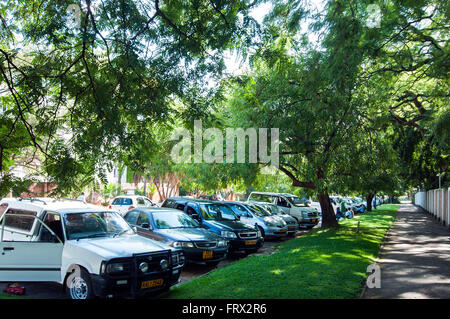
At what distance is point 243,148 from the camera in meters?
14.7

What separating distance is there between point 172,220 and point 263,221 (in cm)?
629

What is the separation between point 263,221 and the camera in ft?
50.5

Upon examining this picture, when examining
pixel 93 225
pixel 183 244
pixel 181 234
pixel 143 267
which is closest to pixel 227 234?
pixel 181 234

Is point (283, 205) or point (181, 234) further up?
point (181, 234)

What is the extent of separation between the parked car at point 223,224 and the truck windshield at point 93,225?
410 centimetres

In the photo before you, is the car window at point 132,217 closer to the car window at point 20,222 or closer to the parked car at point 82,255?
the parked car at point 82,255

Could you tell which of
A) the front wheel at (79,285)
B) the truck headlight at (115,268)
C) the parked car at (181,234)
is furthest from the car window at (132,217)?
the truck headlight at (115,268)

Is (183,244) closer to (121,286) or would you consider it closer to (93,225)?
(93,225)

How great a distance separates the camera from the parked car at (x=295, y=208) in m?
20.4

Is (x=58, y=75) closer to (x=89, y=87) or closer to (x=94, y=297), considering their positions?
(x=89, y=87)

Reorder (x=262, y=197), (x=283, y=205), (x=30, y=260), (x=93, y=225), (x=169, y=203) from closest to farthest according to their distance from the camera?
(x=30, y=260), (x=93, y=225), (x=169, y=203), (x=283, y=205), (x=262, y=197)

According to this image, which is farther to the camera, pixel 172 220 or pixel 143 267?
pixel 172 220
